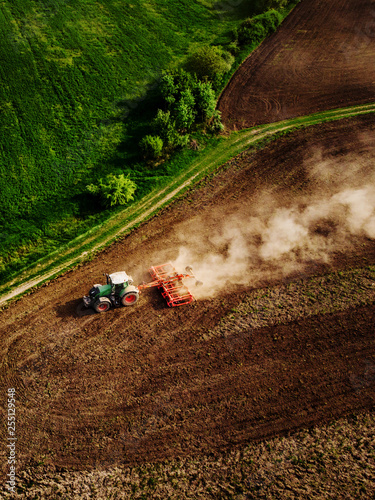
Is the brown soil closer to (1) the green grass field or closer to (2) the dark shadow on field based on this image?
(1) the green grass field

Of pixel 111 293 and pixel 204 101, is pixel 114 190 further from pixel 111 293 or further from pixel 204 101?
pixel 204 101

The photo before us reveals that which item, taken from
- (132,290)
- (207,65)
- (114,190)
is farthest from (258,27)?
(132,290)

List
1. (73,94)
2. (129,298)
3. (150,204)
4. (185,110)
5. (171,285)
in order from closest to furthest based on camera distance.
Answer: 1. (129,298)
2. (171,285)
3. (150,204)
4. (185,110)
5. (73,94)

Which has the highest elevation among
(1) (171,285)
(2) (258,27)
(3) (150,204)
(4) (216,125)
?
(2) (258,27)

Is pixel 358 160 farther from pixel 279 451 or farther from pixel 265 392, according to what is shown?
pixel 279 451

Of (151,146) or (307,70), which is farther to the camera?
(307,70)

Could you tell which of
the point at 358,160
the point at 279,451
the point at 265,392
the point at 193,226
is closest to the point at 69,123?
the point at 193,226

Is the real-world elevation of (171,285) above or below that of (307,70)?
below

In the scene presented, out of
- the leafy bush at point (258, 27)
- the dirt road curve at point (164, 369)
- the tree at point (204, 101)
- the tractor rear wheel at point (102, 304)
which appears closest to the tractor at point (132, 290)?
the tractor rear wheel at point (102, 304)
